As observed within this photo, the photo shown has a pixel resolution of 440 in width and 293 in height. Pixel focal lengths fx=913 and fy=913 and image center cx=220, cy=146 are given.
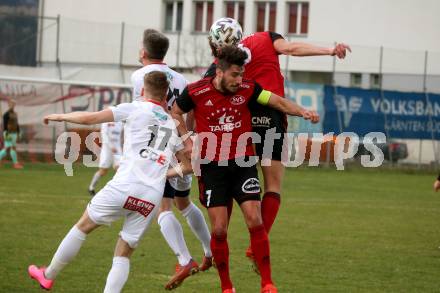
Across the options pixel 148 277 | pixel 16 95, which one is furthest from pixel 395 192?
pixel 148 277

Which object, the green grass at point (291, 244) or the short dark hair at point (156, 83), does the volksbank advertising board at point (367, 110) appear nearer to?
the green grass at point (291, 244)

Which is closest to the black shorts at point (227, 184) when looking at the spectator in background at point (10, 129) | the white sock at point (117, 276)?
the white sock at point (117, 276)

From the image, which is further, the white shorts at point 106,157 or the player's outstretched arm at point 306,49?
the white shorts at point 106,157

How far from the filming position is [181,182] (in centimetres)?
976

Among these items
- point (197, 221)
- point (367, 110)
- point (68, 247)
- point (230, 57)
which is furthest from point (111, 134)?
point (367, 110)

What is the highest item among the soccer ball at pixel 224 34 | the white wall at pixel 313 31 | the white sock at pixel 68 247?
the white wall at pixel 313 31

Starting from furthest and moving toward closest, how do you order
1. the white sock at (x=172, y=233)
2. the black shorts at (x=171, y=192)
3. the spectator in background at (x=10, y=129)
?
the spectator in background at (x=10, y=129) → the black shorts at (x=171, y=192) → the white sock at (x=172, y=233)

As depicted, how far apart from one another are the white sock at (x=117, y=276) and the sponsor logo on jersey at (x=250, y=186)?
139cm

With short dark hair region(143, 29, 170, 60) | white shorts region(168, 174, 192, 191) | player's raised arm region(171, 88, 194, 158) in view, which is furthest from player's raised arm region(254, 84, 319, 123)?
white shorts region(168, 174, 192, 191)

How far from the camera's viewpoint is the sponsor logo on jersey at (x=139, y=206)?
7.86m

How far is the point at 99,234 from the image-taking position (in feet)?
45.0

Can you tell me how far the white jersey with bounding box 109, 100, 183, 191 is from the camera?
25.9ft

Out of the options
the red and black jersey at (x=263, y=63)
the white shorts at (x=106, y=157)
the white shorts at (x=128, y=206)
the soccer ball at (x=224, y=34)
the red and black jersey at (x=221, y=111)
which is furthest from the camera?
the white shorts at (x=106, y=157)

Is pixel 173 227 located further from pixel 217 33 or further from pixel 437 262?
pixel 437 262
